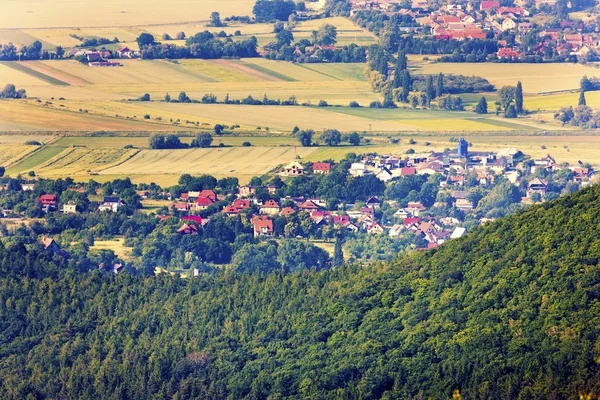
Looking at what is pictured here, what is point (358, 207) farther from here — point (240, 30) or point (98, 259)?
point (240, 30)

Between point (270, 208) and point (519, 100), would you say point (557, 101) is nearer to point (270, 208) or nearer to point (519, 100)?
point (519, 100)

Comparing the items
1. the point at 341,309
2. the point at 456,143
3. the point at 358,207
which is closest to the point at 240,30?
the point at 456,143

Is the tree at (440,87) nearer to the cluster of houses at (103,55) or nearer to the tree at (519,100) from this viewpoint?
the tree at (519,100)

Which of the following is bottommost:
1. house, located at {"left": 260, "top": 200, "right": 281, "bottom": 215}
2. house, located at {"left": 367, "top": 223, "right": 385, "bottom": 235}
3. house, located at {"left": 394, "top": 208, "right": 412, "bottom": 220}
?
house, located at {"left": 394, "top": 208, "right": 412, "bottom": 220}

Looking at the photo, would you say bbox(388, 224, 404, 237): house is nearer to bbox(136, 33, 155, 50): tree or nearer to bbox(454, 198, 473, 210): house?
bbox(454, 198, 473, 210): house

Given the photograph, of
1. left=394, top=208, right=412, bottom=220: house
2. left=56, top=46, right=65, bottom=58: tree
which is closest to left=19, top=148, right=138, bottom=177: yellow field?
left=394, top=208, right=412, bottom=220: house

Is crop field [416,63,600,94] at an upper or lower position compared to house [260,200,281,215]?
upper

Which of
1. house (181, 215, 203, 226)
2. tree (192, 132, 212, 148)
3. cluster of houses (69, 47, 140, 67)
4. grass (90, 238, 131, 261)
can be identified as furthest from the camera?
cluster of houses (69, 47, 140, 67)
